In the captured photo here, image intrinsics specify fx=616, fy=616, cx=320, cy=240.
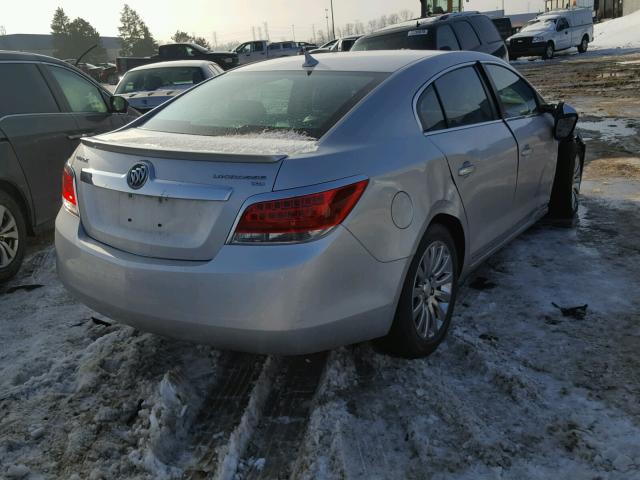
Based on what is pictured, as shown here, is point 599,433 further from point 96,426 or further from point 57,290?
point 57,290

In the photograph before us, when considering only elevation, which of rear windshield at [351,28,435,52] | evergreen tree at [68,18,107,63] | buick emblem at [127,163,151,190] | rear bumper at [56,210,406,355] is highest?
evergreen tree at [68,18,107,63]

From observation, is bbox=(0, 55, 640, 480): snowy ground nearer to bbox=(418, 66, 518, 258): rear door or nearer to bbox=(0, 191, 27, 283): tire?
bbox=(418, 66, 518, 258): rear door

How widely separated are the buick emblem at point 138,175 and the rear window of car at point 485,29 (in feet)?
34.0

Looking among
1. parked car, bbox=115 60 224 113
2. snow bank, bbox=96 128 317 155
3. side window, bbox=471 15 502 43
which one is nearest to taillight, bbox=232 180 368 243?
snow bank, bbox=96 128 317 155

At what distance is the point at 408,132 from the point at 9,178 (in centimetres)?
344

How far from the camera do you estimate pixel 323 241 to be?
259 centimetres

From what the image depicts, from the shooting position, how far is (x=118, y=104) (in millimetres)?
6309

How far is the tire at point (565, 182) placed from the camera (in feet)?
17.6

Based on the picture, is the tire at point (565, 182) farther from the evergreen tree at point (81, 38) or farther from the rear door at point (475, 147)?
the evergreen tree at point (81, 38)

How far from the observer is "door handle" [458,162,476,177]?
11.6ft

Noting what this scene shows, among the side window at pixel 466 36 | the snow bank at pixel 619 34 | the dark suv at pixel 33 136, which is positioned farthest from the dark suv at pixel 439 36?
the snow bank at pixel 619 34

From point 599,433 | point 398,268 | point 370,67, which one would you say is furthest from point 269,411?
point 370,67

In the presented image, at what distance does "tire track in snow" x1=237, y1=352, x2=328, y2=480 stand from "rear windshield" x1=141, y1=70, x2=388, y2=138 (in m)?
1.26

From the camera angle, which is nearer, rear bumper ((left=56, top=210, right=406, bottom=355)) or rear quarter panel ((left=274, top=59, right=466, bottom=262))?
rear bumper ((left=56, top=210, right=406, bottom=355))
